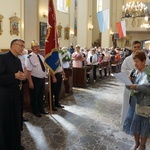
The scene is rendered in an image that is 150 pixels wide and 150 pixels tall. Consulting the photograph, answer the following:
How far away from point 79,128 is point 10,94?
2.01 metres

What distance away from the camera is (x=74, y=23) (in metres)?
20.0

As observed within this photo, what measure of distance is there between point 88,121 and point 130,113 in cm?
184

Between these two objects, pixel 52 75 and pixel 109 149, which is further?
pixel 52 75

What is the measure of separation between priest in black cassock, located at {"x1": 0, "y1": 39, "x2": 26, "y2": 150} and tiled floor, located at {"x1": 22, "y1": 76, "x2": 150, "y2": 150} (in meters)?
0.66

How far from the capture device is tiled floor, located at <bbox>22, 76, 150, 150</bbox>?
12.8 ft

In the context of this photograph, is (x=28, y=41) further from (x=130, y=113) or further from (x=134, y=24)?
(x=134, y=24)

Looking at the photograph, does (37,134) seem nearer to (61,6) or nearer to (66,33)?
(66,33)

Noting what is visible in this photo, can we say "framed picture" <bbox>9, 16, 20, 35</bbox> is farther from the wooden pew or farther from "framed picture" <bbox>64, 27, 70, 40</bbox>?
"framed picture" <bbox>64, 27, 70, 40</bbox>

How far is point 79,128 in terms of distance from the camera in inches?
184

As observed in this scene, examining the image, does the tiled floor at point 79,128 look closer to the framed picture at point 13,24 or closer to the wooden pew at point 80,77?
the wooden pew at point 80,77

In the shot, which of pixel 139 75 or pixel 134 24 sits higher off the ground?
pixel 134 24

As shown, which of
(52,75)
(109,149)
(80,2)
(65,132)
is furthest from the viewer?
(80,2)

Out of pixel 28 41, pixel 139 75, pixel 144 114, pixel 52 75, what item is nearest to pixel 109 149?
pixel 144 114

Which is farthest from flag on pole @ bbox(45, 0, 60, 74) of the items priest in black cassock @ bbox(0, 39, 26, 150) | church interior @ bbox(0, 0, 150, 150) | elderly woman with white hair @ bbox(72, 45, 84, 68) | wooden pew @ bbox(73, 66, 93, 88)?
elderly woman with white hair @ bbox(72, 45, 84, 68)
